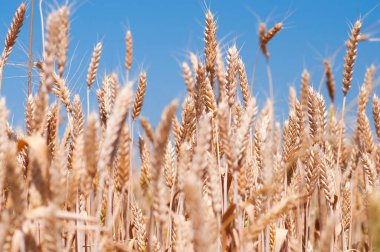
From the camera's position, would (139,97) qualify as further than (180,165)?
Yes

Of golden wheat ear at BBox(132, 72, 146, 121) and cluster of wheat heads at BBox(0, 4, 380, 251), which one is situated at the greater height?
golden wheat ear at BBox(132, 72, 146, 121)

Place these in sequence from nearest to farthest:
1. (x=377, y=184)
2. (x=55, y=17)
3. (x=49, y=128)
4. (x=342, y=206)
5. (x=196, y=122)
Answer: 1. (x=55, y=17)
2. (x=49, y=128)
3. (x=196, y=122)
4. (x=377, y=184)
5. (x=342, y=206)

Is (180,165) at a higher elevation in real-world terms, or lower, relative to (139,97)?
lower

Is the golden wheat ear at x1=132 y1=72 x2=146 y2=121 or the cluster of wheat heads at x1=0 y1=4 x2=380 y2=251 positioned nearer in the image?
the cluster of wheat heads at x1=0 y1=4 x2=380 y2=251

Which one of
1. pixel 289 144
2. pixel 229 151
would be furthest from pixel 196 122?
pixel 229 151

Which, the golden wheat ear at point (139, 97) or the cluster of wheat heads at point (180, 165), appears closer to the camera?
the cluster of wheat heads at point (180, 165)

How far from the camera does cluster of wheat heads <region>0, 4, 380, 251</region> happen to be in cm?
123

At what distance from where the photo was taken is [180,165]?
174 cm

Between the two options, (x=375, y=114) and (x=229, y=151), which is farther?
(x=375, y=114)

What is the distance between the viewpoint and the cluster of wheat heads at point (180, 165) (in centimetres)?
123

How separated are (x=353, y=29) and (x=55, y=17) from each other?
1.71 meters

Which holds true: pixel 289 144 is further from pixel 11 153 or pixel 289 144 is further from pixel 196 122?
pixel 11 153

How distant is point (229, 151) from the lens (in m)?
1.53

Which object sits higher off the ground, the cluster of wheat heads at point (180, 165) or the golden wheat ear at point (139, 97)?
the golden wheat ear at point (139, 97)
